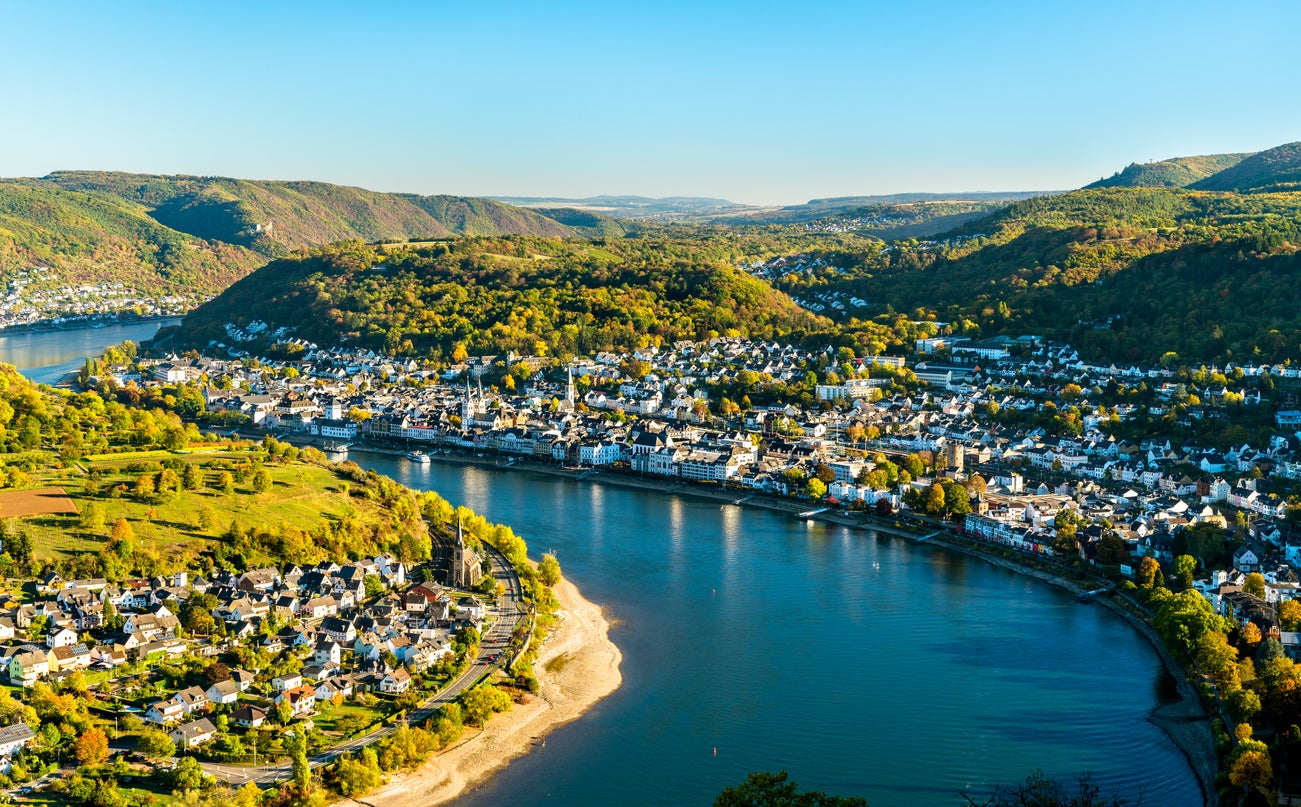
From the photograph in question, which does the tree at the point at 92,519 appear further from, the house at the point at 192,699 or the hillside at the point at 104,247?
the hillside at the point at 104,247

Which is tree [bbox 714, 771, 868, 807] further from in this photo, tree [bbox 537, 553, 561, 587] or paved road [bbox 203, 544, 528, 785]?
tree [bbox 537, 553, 561, 587]

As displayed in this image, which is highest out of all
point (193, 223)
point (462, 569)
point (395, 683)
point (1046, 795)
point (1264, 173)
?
point (1264, 173)

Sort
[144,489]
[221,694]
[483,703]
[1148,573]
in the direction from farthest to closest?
[144,489]
[1148,573]
[483,703]
[221,694]

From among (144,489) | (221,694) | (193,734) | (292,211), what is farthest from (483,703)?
(292,211)

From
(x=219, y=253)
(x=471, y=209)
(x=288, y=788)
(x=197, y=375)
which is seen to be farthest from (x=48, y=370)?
(x=471, y=209)

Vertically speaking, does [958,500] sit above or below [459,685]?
above

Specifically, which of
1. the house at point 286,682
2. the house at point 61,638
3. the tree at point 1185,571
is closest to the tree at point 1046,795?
the tree at point 1185,571

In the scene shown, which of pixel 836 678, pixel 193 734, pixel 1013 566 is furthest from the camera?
pixel 1013 566

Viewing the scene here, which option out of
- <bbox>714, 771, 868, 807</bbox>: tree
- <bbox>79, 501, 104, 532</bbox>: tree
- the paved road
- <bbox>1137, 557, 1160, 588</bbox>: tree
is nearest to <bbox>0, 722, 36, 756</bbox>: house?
the paved road

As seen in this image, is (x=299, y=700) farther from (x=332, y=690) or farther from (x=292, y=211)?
(x=292, y=211)
